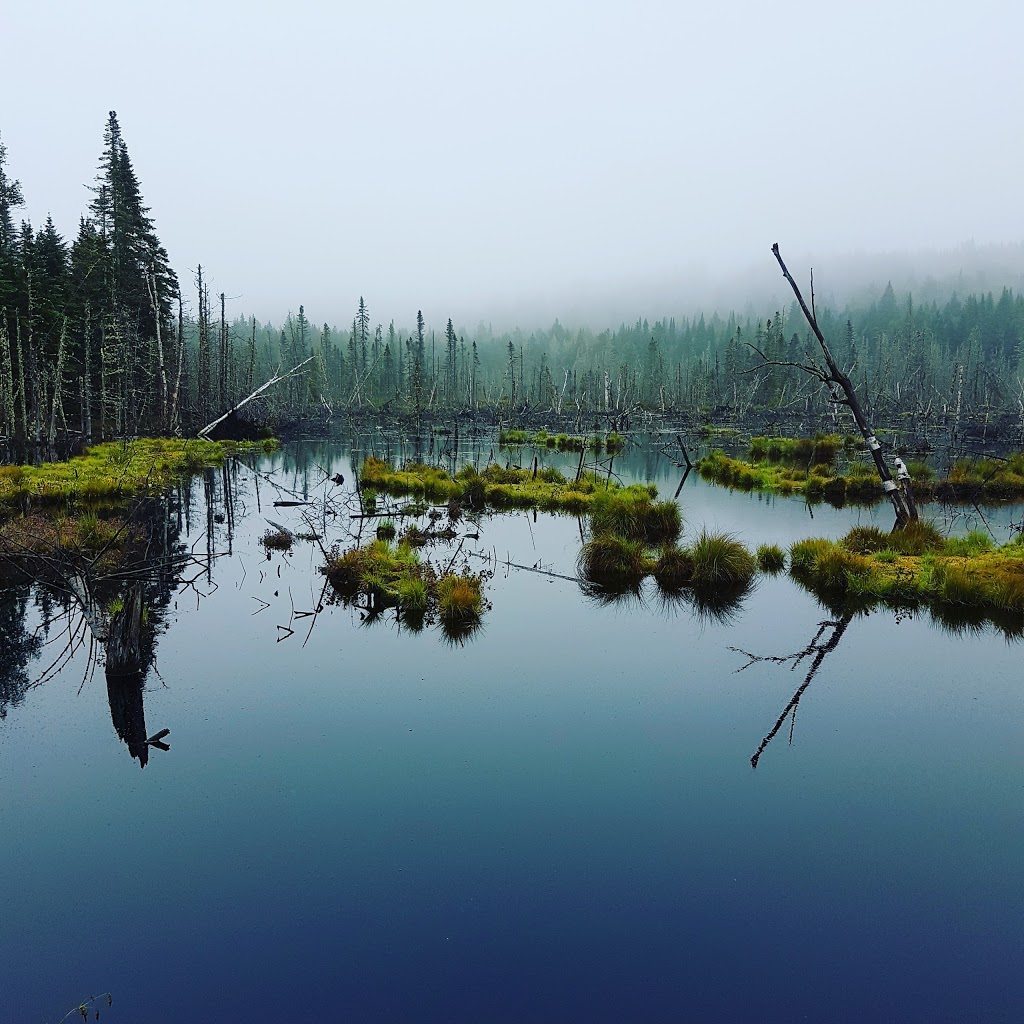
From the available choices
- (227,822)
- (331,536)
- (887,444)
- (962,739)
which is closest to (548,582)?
(331,536)

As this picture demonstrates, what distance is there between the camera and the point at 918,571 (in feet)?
44.6

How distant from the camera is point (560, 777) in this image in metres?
6.69

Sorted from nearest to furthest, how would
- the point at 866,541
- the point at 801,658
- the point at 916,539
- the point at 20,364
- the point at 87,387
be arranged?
1. the point at 801,658
2. the point at 916,539
3. the point at 866,541
4. the point at 20,364
5. the point at 87,387

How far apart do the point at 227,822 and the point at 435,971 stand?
8.26ft

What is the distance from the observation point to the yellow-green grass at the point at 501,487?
22969 mm

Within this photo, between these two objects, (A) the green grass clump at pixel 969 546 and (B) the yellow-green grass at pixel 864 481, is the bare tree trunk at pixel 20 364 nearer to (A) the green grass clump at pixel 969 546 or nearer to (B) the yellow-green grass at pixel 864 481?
(B) the yellow-green grass at pixel 864 481

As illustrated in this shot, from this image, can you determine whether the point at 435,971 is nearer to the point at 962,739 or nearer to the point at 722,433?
the point at 962,739

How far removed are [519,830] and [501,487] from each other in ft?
62.1

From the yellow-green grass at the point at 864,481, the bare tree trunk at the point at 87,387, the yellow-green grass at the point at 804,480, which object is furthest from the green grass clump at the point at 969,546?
the bare tree trunk at the point at 87,387

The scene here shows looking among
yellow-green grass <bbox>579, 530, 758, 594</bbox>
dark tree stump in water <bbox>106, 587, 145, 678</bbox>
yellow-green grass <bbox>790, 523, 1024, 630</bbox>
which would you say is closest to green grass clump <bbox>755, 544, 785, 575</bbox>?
yellow-green grass <bbox>790, 523, 1024, 630</bbox>

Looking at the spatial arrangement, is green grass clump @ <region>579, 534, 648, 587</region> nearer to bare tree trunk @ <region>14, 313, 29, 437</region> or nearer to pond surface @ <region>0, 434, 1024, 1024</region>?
pond surface @ <region>0, 434, 1024, 1024</region>

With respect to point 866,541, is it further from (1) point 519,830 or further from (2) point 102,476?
(2) point 102,476

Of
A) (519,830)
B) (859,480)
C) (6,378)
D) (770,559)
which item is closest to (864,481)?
(859,480)

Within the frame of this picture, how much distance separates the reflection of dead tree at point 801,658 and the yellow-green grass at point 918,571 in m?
1.76
